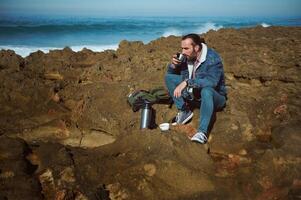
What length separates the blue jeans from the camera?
12.3ft

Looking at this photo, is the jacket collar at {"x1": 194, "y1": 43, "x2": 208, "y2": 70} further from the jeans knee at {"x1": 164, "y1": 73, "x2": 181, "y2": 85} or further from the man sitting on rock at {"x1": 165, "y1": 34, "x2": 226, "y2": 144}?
the jeans knee at {"x1": 164, "y1": 73, "x2": 181, "y2": 85}

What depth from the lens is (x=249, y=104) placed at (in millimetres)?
4555

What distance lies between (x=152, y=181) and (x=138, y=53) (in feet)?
15.6

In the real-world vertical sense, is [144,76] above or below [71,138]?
above

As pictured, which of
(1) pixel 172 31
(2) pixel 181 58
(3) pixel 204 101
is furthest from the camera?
(1) pixel 172 31

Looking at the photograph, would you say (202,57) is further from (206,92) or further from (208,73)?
(206,92)

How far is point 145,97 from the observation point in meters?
4.25

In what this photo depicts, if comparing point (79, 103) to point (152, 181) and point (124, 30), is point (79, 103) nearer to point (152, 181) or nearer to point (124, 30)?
point (152, 181)

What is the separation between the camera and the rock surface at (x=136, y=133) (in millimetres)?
2924

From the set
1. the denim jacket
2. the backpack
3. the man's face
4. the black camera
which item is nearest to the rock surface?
the backpack

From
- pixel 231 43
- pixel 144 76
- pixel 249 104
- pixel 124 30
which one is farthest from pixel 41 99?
pixel 124 30

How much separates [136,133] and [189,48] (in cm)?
124

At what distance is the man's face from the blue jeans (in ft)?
1.51

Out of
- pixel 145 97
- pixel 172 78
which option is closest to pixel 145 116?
pixel 145 97
